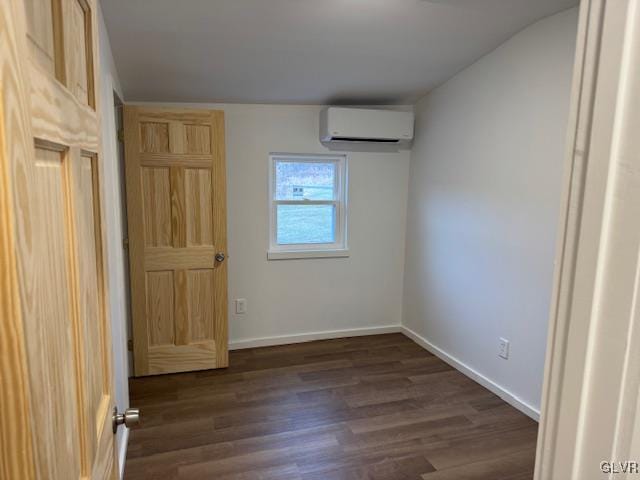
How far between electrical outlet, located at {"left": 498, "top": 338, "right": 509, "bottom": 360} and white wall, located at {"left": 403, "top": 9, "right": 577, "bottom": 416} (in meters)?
0.04

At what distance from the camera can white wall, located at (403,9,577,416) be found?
7.99 feet

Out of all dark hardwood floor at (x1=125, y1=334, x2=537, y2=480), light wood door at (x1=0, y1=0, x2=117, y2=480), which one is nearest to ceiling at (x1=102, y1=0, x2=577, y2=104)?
light wood door at (x1=0, y1=0, x2=117, y2=480)

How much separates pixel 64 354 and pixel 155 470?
184cm

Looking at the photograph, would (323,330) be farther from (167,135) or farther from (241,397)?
(167,135)

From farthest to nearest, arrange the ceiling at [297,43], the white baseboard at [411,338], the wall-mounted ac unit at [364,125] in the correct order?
the wall-mounted ac unit at [364,125] < the white baseboard at [411,338] < the ceiling at [297,43]

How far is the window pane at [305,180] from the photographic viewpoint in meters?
3.62

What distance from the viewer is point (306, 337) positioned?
381cm

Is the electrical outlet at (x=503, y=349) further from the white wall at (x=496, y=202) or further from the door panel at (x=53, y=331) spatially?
the door panel at (x=53, y=331)

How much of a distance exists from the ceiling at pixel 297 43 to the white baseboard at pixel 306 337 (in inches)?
82.9

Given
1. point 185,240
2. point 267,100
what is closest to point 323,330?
point 185,240

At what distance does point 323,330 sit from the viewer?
3.86m

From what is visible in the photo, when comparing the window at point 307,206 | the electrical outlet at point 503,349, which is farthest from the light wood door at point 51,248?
the window at point 307,206

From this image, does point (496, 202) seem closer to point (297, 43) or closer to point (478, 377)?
point (478, 377)

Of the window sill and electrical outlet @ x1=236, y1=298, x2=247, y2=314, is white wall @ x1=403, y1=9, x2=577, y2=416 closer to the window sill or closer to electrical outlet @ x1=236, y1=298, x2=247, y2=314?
the window sill
